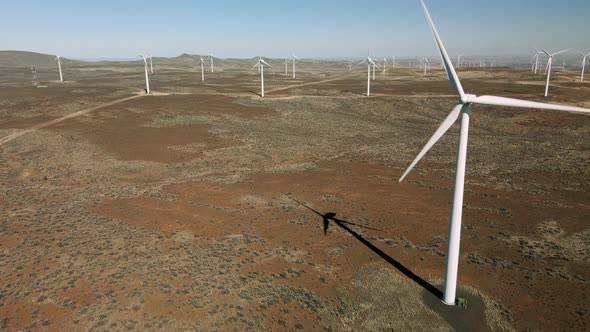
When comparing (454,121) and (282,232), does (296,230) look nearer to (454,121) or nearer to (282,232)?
(282,232)

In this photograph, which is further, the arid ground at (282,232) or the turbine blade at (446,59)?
the arid ground at (282,232)

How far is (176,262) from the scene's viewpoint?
22.1 m

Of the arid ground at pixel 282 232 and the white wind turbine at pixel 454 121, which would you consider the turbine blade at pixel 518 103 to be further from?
the arid ground at pixel 282 232

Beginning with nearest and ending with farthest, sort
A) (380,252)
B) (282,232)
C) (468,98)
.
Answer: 1. (468,98)
2. (380,252)
3. (282,232)

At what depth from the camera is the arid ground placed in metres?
18.3

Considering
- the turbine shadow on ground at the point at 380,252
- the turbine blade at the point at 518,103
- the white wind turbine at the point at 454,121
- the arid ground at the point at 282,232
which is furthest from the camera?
the turbine shadow on ground at the point at 380,252

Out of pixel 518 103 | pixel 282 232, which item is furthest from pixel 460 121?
pixel 282 232

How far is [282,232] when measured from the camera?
26531 mm

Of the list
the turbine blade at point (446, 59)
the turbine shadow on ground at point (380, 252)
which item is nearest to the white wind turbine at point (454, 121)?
the turbine blade at point (446, 59)

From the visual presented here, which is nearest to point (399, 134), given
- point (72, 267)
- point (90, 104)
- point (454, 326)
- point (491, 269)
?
point (491, 269)

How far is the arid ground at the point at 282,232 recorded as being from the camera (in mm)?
18281

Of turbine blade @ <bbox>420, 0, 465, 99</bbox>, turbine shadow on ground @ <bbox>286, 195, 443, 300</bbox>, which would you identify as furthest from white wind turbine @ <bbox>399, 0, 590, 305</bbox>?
turbine shadow on ground @ <bbox>286, 195, 443, 300</bbox>

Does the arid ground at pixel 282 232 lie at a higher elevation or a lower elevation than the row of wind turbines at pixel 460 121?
lower

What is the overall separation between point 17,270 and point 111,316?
25.5ft
